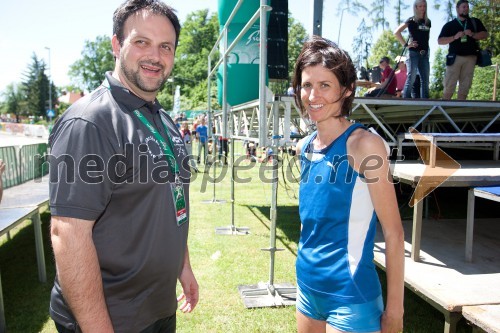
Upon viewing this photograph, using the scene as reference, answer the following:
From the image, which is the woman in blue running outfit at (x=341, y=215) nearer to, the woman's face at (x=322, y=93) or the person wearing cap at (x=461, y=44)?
the woman's face at (x=322, y=93)

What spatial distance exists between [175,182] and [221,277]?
3.63 m

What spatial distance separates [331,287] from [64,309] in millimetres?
1233

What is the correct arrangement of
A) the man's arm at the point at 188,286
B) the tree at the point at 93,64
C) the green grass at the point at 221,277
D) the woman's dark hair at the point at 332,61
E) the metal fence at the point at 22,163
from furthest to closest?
the tree at the point at 93,64 < the metal fence at the point at 22,163 < the green grass at the point at 221,277 < the man's arm at the point at 188,286 < the woman's dark hair at the point at 332,61

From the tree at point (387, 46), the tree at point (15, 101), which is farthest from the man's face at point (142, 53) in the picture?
the tree at point (15, 101)

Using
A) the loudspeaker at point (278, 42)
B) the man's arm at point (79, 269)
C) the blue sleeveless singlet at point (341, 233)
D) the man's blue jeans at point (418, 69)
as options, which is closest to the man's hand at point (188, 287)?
the blue sleeveless singlet at point (341, 233)

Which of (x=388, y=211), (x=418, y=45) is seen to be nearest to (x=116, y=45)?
(x=388, y=211)

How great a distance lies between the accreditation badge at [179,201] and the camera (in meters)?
1.70

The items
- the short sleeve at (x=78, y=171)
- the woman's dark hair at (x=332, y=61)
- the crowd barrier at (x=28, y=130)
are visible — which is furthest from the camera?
the crowd barrier at (x=28, y=130)

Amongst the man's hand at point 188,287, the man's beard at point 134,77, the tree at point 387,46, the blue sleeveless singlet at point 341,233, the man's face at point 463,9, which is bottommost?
the man's hand at point 188,287

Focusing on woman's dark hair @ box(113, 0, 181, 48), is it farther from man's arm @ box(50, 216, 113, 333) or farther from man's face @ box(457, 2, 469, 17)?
man's face @ box(457, 2, 469, 17)

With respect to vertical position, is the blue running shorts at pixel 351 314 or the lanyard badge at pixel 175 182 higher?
the lanyard badge at pixel 175 182

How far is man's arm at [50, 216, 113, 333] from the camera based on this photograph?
4.39 feet

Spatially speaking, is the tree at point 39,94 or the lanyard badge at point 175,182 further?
the tree at point 39,94

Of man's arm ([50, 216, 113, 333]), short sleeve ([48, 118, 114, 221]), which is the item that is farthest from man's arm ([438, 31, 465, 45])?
man's arm ([50, 216, 113, 333])
